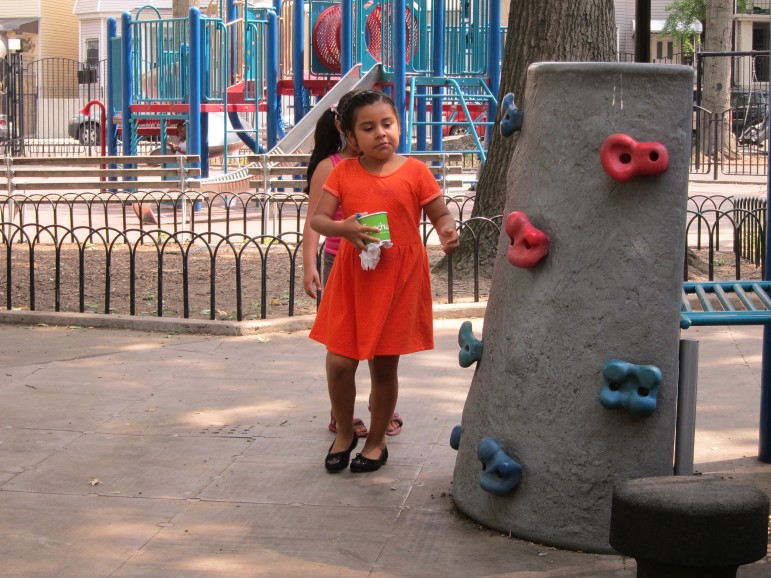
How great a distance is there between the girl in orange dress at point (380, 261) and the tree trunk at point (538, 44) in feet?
14.9

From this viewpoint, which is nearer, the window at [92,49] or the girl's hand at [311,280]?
the girl's hand at [311,280]

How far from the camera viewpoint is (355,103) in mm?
4629

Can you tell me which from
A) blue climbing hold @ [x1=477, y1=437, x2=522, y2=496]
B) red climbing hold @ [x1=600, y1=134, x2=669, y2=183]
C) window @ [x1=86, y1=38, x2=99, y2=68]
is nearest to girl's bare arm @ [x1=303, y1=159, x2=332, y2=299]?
blue climbing hold @ [x1=477, y1=437, x2=522, y2=496]

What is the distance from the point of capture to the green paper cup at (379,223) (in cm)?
445

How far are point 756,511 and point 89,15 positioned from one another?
50717 mm

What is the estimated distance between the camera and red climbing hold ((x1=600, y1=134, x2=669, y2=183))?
146 inches

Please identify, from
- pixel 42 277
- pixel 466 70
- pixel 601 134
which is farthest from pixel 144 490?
pixel 466 70

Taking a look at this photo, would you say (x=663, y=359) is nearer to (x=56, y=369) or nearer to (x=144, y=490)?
(x=144, y=490)

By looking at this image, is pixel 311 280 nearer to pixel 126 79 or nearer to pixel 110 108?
pixel 126 79

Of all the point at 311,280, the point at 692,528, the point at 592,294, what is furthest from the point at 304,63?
the point at 692,528

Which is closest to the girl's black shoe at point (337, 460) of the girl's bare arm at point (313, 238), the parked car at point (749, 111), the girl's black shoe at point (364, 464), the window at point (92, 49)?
the girl's black shoe at point (364, 464)

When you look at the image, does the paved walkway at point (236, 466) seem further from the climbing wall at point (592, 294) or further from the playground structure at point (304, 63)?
the playground structure at point (304, 63)

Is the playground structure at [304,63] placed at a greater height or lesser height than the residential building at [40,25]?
lesser

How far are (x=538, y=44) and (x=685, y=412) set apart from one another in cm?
577
